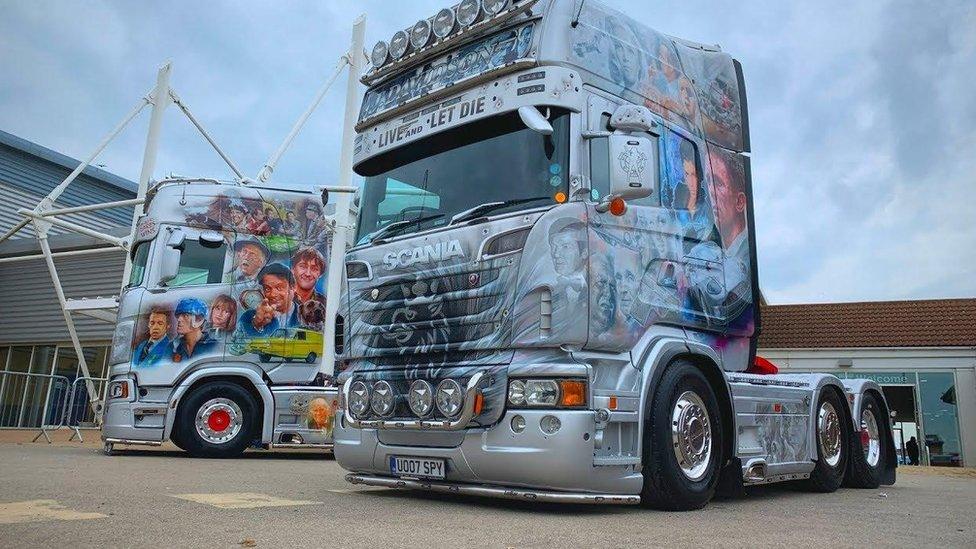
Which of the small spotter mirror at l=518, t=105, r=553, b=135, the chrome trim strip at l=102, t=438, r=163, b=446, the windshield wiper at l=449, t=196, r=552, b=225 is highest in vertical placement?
the small spotter mirror at l=518, t=105, r=553, b=135

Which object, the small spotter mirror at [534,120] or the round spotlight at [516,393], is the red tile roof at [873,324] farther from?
the round spotlight at [516,393]

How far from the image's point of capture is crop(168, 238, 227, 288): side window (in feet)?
34.3

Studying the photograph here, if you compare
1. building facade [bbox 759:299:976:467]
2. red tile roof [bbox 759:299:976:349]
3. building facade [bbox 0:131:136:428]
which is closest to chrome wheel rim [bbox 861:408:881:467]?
building facade [bbox 759:299:976:467]

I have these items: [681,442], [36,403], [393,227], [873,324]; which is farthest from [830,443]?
[36,403]

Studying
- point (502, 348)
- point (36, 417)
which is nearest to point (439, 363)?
point (502, 348)

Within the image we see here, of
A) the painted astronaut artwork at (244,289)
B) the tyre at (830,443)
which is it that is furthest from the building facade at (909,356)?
the painted astronaut artwork at (244,289)

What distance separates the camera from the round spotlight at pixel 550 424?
16.2ft

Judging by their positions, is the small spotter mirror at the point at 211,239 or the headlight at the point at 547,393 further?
the small spotter mirror at the point at 211,239

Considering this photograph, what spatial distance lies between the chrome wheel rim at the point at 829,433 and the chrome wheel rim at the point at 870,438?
478 millimetres

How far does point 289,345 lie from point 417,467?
18.7 feet

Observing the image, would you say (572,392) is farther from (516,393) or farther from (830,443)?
(830,443)

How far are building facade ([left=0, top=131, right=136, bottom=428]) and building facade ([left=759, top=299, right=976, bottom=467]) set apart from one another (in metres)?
17.9

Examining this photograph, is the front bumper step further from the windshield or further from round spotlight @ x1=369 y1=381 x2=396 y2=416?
the windshield

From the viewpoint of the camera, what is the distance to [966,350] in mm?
18078
